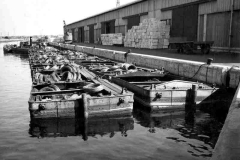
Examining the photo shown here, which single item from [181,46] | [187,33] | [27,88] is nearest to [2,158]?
[27,88]

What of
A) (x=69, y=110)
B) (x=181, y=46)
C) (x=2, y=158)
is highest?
(x=181, y=46)

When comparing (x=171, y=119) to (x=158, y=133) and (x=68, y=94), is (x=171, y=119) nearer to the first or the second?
(x=158, y=133)

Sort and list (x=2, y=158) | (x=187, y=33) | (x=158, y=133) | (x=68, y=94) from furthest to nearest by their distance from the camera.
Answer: (x=187, y=33)
(x=68, y=94)
(x=158, y=133)
(x=2, y=158)

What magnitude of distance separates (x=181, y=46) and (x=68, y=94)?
16.1 m

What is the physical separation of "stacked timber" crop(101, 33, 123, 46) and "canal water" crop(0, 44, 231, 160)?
31931 mm

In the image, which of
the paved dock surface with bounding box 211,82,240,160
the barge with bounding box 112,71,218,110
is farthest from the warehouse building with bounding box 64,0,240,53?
the paved dock surface with bounding box 211,82,240,160

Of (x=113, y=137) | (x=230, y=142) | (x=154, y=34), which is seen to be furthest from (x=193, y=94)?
(x=154, y=34)

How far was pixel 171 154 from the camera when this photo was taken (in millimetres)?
6887

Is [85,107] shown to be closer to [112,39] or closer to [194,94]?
[194,94]

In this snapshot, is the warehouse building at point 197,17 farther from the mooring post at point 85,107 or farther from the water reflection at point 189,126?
the mooring post at point 85,107

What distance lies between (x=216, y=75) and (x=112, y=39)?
33704mm

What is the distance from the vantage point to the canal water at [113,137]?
274 inches

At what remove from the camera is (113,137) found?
27.1 ft

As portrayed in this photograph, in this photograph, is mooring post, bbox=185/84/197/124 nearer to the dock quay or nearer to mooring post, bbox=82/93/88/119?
the dock quay
